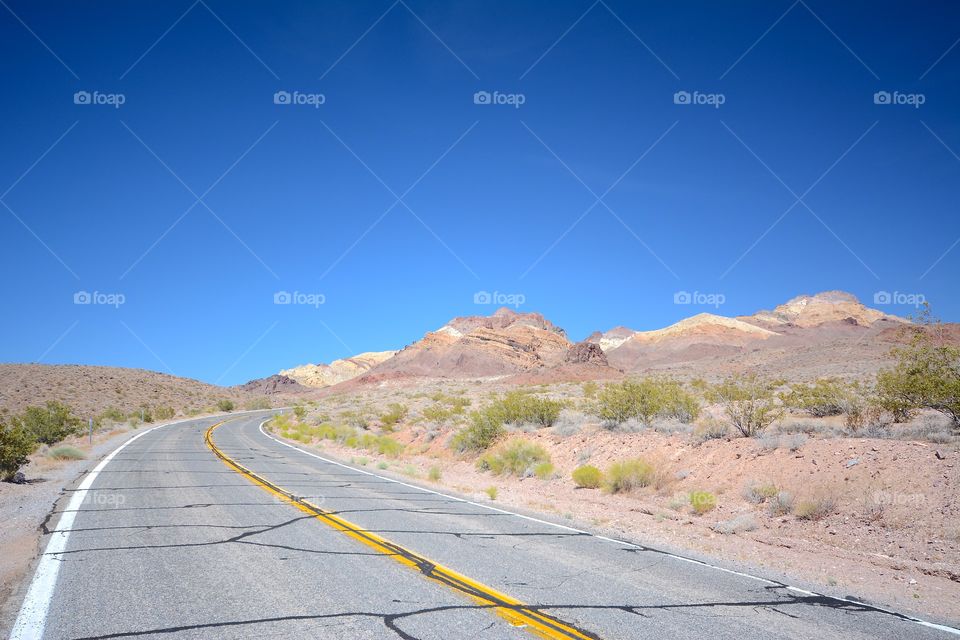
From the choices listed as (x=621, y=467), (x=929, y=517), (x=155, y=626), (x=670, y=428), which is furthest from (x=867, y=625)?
(x=670, y=428)

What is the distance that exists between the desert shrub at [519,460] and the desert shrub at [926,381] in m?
9.76

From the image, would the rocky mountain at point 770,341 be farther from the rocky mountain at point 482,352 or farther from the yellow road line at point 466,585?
the yellow road line at point 466,585

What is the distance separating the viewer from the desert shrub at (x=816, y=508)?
11.1 m

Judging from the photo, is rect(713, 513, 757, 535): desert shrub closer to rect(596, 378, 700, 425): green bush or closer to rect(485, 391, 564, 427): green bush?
rect(596, 378, 700, 425): green bush

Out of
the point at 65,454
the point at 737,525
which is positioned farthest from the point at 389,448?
the point at 737,525

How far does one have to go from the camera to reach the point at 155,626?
5.08 metres

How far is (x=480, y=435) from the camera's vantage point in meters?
23.4

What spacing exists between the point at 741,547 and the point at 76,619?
9337 mm

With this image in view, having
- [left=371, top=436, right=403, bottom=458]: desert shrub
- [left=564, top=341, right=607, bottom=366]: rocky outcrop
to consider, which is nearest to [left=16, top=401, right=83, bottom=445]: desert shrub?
[left=371, top=436, right=403, bottom=458]: desert shrub

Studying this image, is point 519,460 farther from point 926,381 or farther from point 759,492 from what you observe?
point 926,381

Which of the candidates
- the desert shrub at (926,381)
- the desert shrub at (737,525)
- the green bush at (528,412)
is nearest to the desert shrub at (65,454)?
the green bush at (528,412)

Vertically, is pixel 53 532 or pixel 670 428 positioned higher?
pixel 670 428

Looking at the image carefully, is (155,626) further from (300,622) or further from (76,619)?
(300,622)

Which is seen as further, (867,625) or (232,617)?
(867,625)
